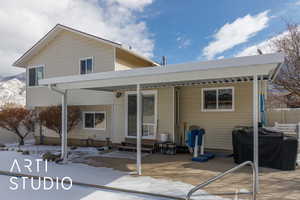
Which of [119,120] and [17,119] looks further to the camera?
[17,119]

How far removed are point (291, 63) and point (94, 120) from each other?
14.2 meters

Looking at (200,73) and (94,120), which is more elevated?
(200,73)

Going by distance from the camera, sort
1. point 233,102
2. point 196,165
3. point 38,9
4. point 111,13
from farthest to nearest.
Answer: point 111,13 → point 38,9 → point 233,102 → point 196,165

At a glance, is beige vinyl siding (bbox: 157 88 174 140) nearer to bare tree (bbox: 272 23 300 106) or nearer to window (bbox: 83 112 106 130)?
window (bbox: 83 112 106 130)

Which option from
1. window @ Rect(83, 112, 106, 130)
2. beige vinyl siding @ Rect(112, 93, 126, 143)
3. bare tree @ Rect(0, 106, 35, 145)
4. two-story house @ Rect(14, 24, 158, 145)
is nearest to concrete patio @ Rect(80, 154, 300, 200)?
beige vinyl siding @ Rect(112, 93, 126, 143)

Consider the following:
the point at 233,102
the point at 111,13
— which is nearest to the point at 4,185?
the point at 233,102

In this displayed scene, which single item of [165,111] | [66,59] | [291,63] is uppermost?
[291,63]

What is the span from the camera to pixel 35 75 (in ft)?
40.3

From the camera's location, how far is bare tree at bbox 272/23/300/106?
15305mm

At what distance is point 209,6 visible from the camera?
12.2 m

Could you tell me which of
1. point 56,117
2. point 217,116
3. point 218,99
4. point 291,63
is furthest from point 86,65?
point 291,63

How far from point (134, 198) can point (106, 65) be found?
715 cm

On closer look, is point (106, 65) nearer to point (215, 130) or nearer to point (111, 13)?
point (111, 13)

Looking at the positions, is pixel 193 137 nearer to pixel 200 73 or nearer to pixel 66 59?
pixel 200 73
